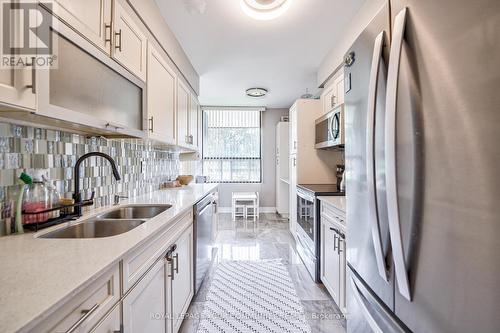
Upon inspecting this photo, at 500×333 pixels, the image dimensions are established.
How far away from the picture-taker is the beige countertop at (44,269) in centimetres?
49

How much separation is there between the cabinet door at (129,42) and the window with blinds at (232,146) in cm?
378

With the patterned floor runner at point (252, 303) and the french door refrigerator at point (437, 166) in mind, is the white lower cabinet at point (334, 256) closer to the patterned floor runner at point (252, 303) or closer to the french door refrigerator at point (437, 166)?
the patterned floor runner at point (252, 303)

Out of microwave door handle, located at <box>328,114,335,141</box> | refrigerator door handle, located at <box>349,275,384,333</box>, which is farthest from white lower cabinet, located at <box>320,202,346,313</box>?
microwave door handle, located at <box>328,114,335,141</box>

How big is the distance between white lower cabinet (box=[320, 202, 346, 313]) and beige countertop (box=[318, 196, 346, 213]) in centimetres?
7

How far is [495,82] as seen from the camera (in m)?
0.44

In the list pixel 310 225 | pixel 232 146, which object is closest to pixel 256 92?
pixel 232 146

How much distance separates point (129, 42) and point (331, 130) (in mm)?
1967

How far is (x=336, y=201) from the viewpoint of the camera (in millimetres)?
1955

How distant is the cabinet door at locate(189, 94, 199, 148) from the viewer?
10.1ft

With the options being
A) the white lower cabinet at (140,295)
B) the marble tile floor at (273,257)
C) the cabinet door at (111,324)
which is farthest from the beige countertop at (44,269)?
the marble tile floor at (273,257)

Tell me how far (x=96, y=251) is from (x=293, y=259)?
8.29 ft

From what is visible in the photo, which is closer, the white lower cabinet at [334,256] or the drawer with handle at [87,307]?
the drawer with handle at [87,307]

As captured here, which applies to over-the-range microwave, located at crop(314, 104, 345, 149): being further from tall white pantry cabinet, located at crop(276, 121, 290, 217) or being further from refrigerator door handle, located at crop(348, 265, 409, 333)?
tall white pantry cabinet, located at crop(276, 121, 290, 217)

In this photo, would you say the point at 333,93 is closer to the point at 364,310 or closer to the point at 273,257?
the point at 273,257
